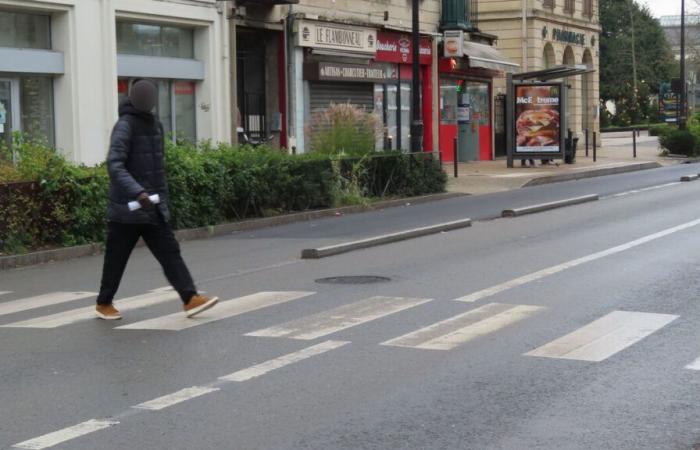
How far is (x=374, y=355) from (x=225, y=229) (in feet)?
31.9

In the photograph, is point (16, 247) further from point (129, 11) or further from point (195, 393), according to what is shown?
point (129, 11)

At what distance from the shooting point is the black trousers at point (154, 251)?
915 cm

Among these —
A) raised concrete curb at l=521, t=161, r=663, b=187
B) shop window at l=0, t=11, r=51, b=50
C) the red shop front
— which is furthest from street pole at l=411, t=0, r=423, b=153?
shop window at l=0, t=11, r=51, b=50

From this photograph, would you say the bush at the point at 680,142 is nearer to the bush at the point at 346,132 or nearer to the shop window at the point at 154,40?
the bush at the point at 346,132

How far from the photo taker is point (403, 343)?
8.02 m

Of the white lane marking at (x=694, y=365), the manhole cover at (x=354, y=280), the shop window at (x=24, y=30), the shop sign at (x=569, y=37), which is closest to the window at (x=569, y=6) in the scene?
the shop sign at (x=569, y=37)

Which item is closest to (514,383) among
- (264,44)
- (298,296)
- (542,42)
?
(298,296)

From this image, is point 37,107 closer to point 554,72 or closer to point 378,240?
point 378,240

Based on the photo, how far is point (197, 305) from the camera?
359 inches

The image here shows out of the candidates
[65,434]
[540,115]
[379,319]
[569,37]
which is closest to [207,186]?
[379,319]

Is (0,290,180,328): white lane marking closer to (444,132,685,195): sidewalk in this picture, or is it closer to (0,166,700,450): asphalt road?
(0,166,700,450): asphalt road

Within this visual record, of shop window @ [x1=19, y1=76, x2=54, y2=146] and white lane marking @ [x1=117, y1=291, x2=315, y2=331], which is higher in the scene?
shop window @ [x1=19, y1=76, x2=54, y2=146]

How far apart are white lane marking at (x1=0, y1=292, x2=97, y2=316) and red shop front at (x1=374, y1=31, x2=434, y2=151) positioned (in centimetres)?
2115

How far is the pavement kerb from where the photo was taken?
13.6 m
